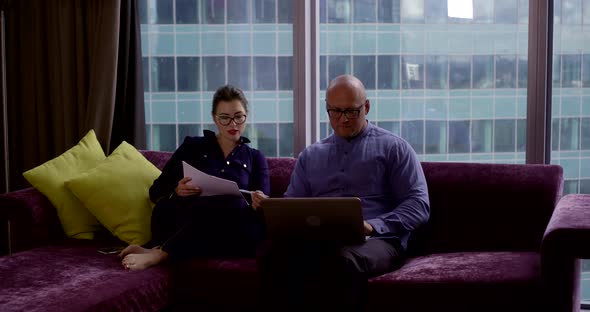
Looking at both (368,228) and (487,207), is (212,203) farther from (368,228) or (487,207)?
(487,207)

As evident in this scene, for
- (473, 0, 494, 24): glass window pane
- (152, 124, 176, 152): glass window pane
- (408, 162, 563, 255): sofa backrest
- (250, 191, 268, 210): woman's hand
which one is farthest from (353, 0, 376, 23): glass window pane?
(250, 191, 268, 210): woman's hand

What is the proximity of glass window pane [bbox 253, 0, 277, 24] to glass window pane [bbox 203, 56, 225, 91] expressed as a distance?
12.0 inches

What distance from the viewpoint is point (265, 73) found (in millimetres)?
4059

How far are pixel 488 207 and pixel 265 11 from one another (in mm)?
Result: 1689

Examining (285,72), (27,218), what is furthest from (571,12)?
(27,218)

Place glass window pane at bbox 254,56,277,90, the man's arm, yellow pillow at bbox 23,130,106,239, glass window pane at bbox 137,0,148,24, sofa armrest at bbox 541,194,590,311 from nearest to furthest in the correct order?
sofa armrest at bbox 541,194,590,311 < the man's arm < yellow pillow at bbox 23,130,106,239 < glass window pane at bbox 254,56,277,90 < glass window pane at bbox 137,0,148,24

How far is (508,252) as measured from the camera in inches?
113

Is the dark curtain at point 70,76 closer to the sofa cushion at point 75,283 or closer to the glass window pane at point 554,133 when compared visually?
the sofa cushion at point 75,283

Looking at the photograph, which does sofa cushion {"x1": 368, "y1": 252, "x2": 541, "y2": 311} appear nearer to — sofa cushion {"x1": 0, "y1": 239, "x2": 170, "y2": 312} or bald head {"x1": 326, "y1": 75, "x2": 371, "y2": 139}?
bald head {"x1": 326, "y1": 75, "x2": 371, "y2": 139}

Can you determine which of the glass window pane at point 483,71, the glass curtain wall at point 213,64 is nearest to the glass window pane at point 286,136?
the glass curtain wall at point 213,64

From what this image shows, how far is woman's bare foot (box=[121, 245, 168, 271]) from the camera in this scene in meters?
2.84

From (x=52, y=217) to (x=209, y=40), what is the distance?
4.46 ft

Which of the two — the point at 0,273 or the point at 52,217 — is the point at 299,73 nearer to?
the point at 52,217

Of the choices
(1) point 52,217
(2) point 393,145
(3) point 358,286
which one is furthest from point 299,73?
(3) point 358,286
